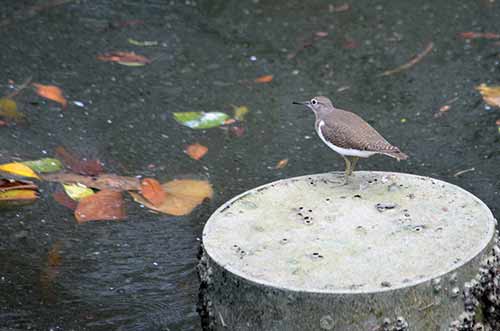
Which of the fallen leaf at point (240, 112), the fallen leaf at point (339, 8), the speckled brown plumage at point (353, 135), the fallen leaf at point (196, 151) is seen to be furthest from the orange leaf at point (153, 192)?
the fallen leaf at point (339, 8)

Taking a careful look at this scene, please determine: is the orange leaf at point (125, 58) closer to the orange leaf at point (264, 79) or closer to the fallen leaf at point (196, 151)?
the orange leaf at point (264, 79)

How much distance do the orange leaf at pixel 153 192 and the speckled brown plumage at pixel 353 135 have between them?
1276mm

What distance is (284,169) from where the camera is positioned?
5.50m

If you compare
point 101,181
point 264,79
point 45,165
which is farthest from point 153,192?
point 264,79

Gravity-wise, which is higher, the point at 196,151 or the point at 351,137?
the point at 351,137

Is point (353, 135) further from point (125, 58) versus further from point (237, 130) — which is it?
point (125, 58)

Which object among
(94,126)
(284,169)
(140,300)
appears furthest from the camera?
(94,126)

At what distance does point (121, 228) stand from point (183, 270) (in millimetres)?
509

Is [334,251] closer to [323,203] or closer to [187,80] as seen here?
[323,203]

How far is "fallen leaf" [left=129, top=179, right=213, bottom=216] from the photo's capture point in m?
5.05

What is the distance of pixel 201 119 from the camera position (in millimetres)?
6055

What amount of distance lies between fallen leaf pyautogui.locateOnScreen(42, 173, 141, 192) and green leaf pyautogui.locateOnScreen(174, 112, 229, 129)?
2.70 ft

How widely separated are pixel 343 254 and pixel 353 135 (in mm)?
953

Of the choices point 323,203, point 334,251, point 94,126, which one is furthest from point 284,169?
point 334,251
